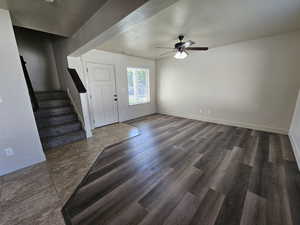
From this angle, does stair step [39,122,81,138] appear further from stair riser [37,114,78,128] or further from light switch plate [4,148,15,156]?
light switch plate [4,148,15,156]

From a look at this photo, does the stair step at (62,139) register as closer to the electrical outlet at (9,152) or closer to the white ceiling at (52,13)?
the electrical outlet at (9,152)

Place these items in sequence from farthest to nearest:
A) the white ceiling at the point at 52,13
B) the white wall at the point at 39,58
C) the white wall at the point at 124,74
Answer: the white wall at the point at 124,74 < the white wall at the point at 39,58 < the white ceiling at the point at 52,13

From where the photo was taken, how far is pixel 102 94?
417 centimetres

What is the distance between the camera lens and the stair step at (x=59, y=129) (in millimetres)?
2854

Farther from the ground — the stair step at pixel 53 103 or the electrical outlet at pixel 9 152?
the stair step at pixel 53 103

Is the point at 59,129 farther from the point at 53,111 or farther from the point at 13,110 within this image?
the point at 13,110

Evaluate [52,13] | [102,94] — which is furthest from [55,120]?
[52,13]

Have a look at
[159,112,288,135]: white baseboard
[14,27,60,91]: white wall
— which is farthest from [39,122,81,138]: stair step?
[159,112,288,135]: white baseboard

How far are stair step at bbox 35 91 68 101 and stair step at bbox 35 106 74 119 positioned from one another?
48 cm

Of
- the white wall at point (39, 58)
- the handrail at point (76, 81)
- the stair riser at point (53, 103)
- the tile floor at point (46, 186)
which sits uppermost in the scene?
the white wall at point (39, 58)

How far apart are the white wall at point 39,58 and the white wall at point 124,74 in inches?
53.0

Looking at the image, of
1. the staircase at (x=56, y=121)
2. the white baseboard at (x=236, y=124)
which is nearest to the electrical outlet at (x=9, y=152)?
the staircase at (x=56, y=121)

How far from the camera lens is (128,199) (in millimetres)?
1504

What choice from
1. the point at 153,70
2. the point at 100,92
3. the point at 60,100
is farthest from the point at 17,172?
the point at 153,70
